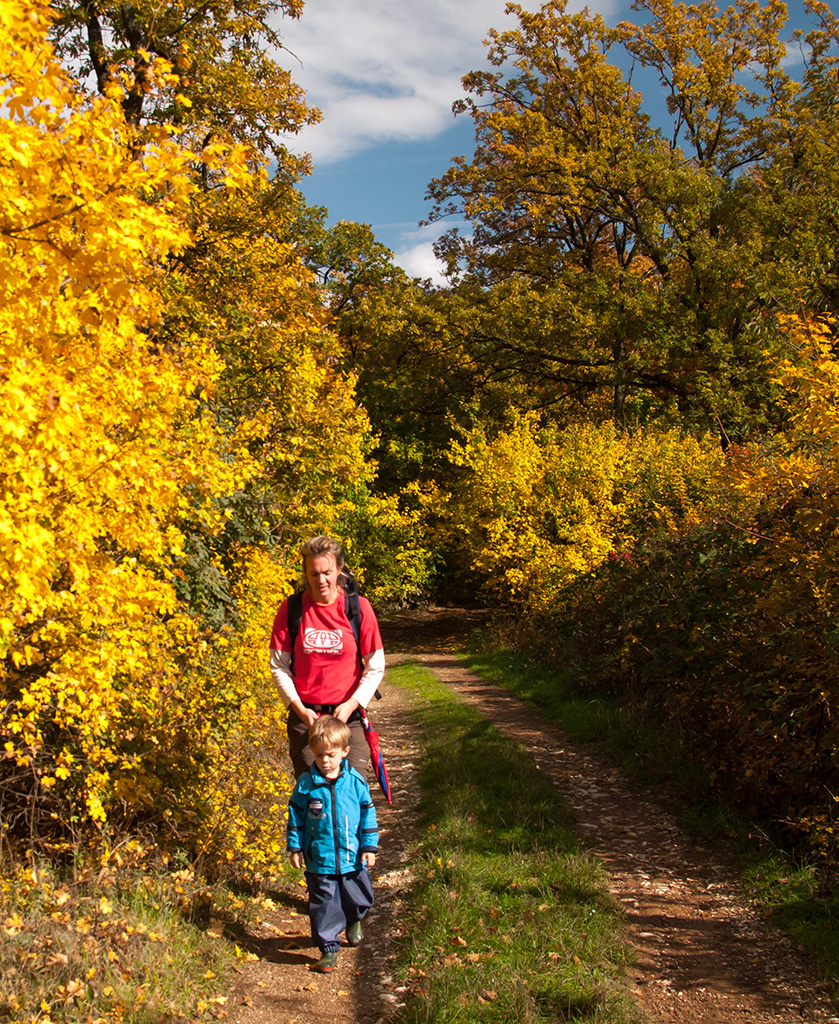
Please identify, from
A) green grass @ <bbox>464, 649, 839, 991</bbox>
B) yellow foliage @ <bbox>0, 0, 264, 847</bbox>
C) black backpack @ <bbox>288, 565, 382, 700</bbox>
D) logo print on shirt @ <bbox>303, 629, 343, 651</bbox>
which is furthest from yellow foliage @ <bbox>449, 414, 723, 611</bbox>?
Answer: yellow foliage @ <bbox>0, 0, 264, 847</bbox>

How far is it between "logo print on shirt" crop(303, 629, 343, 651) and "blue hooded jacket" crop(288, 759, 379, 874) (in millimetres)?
590

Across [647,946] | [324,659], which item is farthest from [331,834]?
[647,946]

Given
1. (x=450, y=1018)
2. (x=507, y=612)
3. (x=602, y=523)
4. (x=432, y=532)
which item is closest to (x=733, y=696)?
(x=450, y=1018)

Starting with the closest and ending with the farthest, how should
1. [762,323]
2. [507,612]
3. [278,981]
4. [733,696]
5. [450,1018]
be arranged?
[450,1018] → [278,981] → [733,696] → [762,323] → [507,612]

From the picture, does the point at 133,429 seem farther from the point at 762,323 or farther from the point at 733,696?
the point at 762,323

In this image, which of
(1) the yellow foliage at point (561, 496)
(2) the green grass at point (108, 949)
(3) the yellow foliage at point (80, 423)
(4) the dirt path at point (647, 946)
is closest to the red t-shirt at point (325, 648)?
(3) the yellow foliage at point (80, 423)

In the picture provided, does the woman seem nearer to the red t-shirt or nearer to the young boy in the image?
the red t-shirt

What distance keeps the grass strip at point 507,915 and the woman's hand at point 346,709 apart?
1222mm

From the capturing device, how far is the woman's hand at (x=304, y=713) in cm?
411

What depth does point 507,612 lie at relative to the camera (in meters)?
17.7

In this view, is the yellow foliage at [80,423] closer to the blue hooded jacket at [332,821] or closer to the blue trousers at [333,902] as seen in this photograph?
the blue hooded jacket at [332,821]

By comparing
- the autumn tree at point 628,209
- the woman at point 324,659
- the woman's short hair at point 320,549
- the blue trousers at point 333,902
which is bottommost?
the blue trousers at point 333,902

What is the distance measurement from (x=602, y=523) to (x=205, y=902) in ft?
35.8

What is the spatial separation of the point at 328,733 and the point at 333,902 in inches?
33.8
